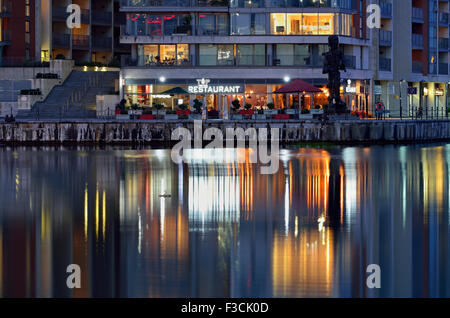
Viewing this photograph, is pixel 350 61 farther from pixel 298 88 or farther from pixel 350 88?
pixel 298 88

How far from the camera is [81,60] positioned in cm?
11981

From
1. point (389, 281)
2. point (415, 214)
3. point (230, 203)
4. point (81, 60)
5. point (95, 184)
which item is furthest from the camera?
point (81, 60)

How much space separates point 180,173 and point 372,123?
3289cm

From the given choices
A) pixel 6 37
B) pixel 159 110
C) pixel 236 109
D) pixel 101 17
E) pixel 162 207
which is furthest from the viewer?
pixel 101 17

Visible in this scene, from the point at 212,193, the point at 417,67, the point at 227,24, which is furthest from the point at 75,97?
the point at 212,193

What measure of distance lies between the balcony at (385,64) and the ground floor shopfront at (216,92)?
14308 millimetres

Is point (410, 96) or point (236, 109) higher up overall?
point (410, 96)

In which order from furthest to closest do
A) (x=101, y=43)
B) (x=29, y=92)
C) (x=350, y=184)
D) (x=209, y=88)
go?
(x=101, y=43) → (x=209, y=88) → (x=29, y=92) → (x=350, y=184)

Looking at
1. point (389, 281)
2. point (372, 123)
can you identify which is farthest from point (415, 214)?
point (372, 123)

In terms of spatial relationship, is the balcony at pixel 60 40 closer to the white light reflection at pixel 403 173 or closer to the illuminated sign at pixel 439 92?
the illuminated sign at pixel 439 92

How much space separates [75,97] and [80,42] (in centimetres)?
1852

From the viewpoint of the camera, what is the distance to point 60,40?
116438mm

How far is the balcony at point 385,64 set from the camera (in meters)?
118
